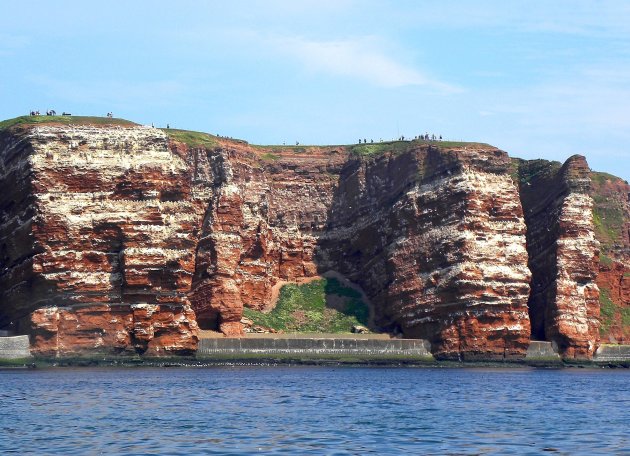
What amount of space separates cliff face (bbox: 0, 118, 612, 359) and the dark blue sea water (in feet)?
57.1

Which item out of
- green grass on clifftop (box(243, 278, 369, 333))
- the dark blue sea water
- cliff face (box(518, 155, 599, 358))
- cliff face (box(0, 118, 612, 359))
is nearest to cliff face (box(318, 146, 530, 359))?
cliff face (box(0, 118, 612, 359))

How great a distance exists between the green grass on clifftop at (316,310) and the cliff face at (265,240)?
1.81 m

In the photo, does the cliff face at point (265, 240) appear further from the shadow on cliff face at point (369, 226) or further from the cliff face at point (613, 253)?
the cliff face at point (613, 253)

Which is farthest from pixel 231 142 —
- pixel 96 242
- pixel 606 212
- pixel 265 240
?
pixel 606 212

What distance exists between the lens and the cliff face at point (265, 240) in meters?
102

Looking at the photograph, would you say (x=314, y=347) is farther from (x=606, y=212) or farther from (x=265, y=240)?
(x=606, y=212)

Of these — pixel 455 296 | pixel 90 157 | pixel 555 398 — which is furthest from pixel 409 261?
pixel 555 398

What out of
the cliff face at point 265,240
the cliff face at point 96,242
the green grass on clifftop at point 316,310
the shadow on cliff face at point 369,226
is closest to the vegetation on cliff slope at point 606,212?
the cliff face at point 265,240

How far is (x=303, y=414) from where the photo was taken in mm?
→ 53062

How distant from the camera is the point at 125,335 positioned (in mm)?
100562

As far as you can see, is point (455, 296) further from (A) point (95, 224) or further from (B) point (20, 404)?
(B) point (20, 404)

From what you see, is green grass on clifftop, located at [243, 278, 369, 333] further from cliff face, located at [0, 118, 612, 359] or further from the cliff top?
the cliff top

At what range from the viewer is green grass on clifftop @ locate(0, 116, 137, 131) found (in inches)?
4304

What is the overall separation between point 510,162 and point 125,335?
48.1 meters
